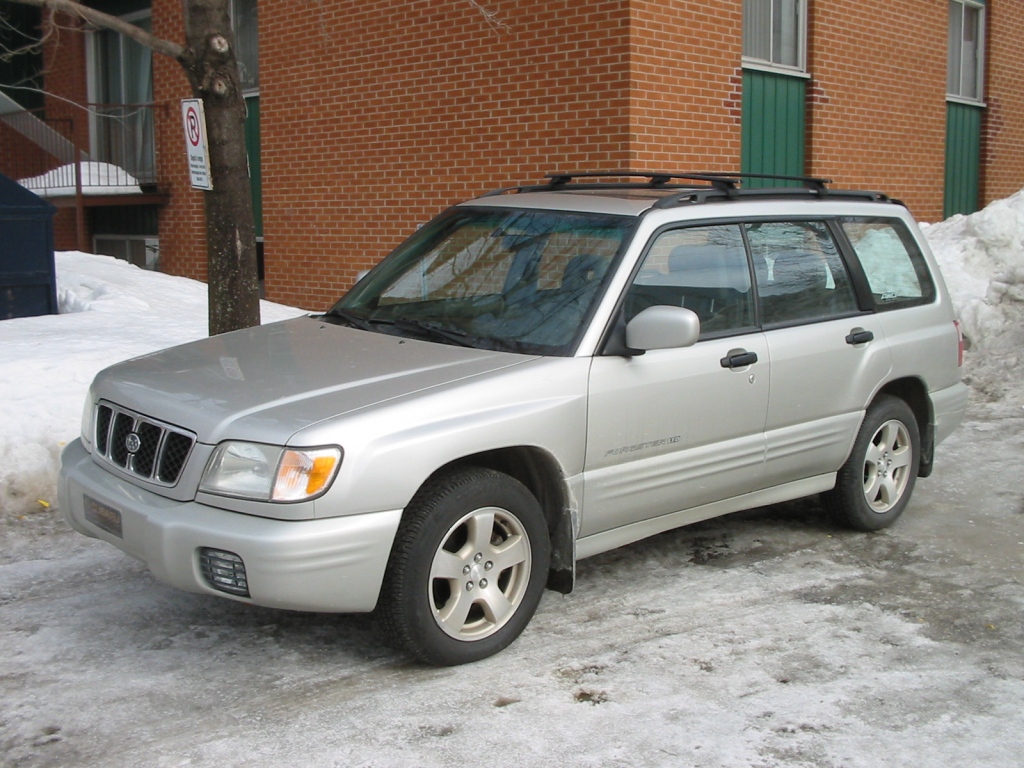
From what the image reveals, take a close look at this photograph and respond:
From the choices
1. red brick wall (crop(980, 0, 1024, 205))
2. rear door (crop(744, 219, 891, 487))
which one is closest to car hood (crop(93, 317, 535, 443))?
rear door (crop(744, 219, 891, 487))

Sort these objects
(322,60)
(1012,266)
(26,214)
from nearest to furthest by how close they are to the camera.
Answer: (26,214) < (1012,266) < (322,60)

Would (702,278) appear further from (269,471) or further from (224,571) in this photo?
(224,571)

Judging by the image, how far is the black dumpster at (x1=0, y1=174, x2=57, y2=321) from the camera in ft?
32.4

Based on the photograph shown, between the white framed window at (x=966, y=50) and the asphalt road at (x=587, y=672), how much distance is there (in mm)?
11092

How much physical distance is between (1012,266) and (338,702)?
9513mm

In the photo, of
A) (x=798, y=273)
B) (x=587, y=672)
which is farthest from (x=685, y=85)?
(x=587, y=672)

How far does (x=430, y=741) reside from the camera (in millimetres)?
3787

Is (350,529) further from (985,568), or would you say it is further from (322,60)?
(322,60)

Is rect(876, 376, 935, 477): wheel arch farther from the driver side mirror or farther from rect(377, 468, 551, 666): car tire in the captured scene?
rect(377, 468, 551, 666): car tire

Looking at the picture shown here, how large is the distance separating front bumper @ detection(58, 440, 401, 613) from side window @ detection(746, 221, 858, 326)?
7.70 ft

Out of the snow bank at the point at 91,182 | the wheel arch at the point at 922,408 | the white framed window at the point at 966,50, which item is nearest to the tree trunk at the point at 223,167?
the wheel arch at the point at 922,408

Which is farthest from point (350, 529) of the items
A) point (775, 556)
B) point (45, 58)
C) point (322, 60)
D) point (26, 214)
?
point (45, 58)

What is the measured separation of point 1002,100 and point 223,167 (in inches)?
489

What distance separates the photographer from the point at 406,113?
38.2 feet
